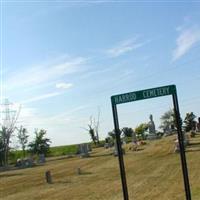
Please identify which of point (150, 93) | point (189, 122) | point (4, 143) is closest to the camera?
point (150, 93)

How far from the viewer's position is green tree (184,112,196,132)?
9356 centimetres

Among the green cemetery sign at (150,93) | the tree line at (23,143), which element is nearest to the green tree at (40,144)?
the tree line at (23,143)

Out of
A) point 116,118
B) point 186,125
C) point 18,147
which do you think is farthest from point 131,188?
point 18,147

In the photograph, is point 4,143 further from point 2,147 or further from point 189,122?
point 189,122

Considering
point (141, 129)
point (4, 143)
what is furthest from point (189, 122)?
point (4, 143)

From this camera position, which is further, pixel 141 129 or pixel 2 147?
pixel 141 129

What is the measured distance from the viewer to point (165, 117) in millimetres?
110000

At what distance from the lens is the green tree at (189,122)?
3684 inches

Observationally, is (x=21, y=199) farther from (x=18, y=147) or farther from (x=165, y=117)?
(x=165, y=117)

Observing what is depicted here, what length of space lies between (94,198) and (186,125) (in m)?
79.4

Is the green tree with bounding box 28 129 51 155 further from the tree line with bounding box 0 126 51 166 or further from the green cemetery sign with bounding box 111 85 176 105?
the green cemetery sign with bounding box 111 85 176 105

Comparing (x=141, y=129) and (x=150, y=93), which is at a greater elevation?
(x=141, y=129)

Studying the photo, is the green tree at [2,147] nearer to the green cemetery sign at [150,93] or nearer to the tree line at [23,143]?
the tree line at [23,143]

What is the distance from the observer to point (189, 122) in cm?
9669
